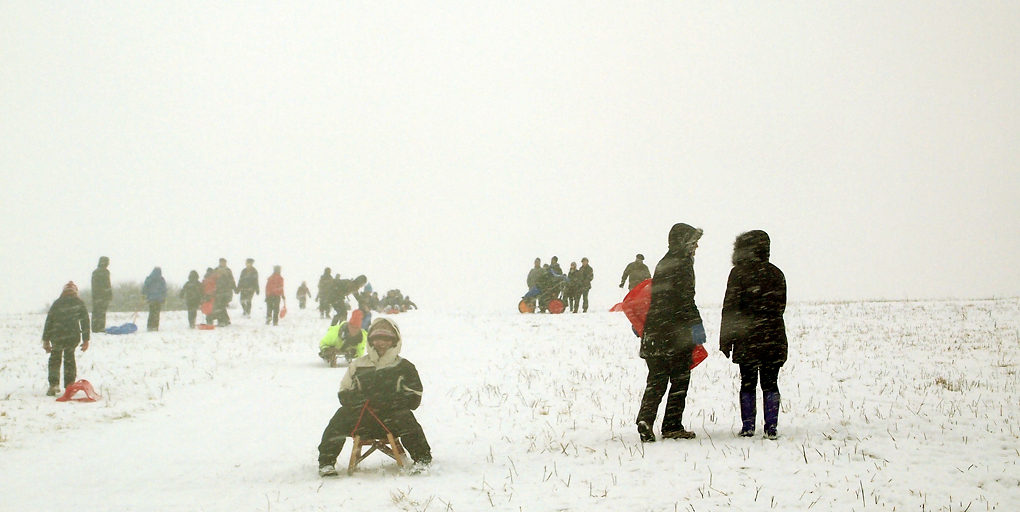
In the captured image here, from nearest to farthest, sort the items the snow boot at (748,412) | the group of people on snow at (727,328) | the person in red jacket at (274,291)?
the group of people on snow at (727,328) < the snow boot at (748,412) < the person in red jacket at (274,291)

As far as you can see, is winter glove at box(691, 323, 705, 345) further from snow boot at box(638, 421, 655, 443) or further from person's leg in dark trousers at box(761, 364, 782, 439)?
snow boot at box(638, 421, 655, 443)

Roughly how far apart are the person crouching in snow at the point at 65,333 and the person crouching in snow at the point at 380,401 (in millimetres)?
8515

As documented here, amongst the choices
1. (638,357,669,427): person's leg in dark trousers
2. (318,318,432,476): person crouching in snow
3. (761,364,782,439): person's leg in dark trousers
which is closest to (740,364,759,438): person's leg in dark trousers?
(761,364,782,439): person's leg in dark trousers

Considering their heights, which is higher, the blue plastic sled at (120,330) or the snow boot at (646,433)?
the blue plastic sled at (120,330)

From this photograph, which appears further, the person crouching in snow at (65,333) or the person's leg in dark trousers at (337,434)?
the person crouching in snow at (65,333)

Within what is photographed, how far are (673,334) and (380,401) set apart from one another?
3359 millimetres

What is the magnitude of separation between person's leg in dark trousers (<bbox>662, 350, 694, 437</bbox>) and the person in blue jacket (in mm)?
21878

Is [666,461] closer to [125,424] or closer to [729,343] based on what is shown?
[729,343]

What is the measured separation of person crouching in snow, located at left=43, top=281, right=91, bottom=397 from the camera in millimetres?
13000

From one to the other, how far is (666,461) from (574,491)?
1.20 m

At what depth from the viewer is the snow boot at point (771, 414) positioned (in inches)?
296

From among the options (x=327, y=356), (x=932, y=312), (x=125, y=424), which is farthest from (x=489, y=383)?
(x=932, y=312)

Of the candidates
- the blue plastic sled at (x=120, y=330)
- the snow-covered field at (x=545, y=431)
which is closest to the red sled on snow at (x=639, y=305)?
the snow-covered field at (x=545, y=431)

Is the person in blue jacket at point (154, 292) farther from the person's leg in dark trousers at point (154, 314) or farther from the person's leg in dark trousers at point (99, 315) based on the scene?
the person's leg in dark trousers at point (99, 315)
